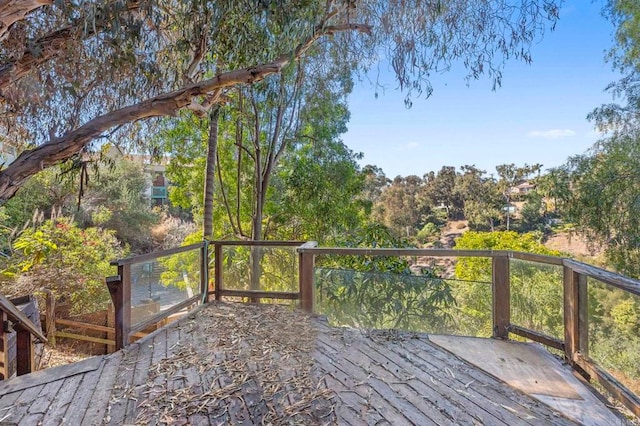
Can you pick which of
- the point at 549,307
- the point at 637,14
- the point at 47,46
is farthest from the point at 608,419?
the point at 637,14

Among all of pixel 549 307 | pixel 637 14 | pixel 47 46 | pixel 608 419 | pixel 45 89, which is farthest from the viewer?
pixel 637 14

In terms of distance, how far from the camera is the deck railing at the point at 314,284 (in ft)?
8.19

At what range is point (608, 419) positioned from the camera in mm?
2029

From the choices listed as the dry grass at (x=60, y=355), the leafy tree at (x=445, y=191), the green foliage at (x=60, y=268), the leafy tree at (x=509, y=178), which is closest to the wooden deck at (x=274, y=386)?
the dry grass at (x=60, y=355)

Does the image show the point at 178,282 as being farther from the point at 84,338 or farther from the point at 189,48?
the point at 84,338

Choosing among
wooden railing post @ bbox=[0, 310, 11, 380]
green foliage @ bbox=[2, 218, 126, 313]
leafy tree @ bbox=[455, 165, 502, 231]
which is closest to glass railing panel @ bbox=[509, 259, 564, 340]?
wooden railing post @ bbox=[0, 310, 11, 380]

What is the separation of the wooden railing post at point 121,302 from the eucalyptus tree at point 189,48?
146cm

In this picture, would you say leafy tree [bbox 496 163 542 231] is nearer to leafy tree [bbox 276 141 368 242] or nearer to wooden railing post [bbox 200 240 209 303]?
leafy tree [bbox 276 141 368 242]

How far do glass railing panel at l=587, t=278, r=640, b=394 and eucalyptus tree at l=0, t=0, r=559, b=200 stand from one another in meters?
3.11

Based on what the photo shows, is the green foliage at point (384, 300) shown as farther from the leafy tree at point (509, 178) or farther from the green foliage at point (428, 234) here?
the green foliage at point (428, 234)

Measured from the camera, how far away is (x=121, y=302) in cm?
308

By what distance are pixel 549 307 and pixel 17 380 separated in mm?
4364

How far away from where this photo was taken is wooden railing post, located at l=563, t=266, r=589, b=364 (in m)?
2.56

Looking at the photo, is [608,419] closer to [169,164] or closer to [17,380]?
[17,380]
